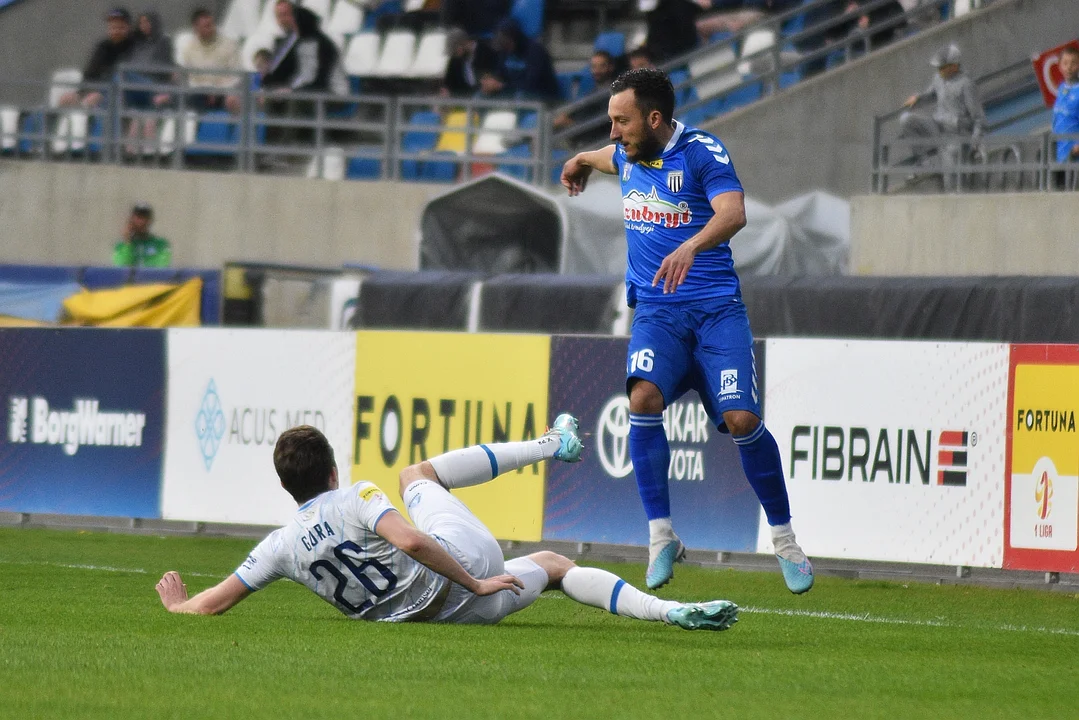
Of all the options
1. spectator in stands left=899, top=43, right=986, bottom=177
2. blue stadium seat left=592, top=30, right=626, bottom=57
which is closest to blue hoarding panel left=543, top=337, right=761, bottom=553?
spectator in stands left=899, top=43, right=986, bottom=177

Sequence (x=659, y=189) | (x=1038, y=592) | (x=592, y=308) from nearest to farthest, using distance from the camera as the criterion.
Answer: (x=659, y=189)
(x=1038, y=592)
(x=592, y=308)

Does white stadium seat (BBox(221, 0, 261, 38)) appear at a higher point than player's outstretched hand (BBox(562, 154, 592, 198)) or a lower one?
higher

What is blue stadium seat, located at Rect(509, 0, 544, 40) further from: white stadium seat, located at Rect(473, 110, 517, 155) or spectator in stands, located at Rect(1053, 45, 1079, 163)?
spectator in stands, located at Rect(1053, 45, 1079, 163)

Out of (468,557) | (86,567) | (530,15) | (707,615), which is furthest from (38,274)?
(707,615)

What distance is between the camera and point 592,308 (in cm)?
1630

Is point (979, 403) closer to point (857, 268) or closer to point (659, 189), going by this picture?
point (659, 189)

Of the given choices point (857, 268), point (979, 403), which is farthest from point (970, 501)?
point (857, 268)

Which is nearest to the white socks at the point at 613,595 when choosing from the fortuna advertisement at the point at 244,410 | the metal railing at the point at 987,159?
the fortuna advertisement at the point at 244,410

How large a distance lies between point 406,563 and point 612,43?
1737cm

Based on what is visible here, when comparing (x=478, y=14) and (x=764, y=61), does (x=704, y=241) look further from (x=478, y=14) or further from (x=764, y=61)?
(x=478, y=14)

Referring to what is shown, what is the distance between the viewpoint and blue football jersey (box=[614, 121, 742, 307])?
873 cm

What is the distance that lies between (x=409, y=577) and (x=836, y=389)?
5.25m

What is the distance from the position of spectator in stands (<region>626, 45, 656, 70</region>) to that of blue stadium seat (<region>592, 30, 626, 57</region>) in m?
1.36

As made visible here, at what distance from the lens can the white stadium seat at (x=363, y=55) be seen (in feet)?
84.5
